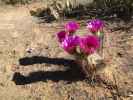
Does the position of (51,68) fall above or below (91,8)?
below

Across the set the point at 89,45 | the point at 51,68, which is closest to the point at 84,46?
the point at 89,45

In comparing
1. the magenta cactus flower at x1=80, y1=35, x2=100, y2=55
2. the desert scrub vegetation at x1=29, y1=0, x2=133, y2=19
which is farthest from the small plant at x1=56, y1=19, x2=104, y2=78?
the desert scrub vegetation at x1=29, y1=0, x2=133, y2=19

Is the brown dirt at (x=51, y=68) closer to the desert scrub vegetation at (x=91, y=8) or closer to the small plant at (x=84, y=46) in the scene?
the small plant at (x=84, y=46)

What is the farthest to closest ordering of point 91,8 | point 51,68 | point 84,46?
point 91,8
point 51,68
point 84,46

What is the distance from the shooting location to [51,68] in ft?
13.6

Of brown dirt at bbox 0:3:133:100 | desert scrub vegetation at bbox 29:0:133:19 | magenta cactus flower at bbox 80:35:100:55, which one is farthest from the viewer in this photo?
desert scrub vegetation at bbox 29:0:133:19

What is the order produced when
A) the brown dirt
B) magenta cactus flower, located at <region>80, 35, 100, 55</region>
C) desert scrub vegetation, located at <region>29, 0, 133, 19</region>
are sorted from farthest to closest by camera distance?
desert scrub vegetation, located at <region>29, 0, 133, 19</region> → the brown dirt → magenta cactus flower, located at <region>80, 35, 100, 55</region>

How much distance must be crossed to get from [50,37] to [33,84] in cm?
123

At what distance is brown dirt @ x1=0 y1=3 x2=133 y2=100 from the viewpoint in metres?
3.64

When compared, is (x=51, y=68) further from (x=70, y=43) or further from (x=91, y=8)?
(x=91, y=8)

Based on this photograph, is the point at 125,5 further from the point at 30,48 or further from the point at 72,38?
the point at 72,38

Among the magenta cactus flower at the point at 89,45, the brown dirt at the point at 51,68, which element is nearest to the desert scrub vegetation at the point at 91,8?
the brown dirt at the point at 51,68

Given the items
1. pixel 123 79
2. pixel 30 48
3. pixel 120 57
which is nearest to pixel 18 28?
pixel 30 48

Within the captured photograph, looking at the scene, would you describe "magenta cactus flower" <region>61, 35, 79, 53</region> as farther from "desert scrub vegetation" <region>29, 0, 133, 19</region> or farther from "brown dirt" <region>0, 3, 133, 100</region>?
"desert scrub vegetation" <region>29, 0, 133, 19</region>
